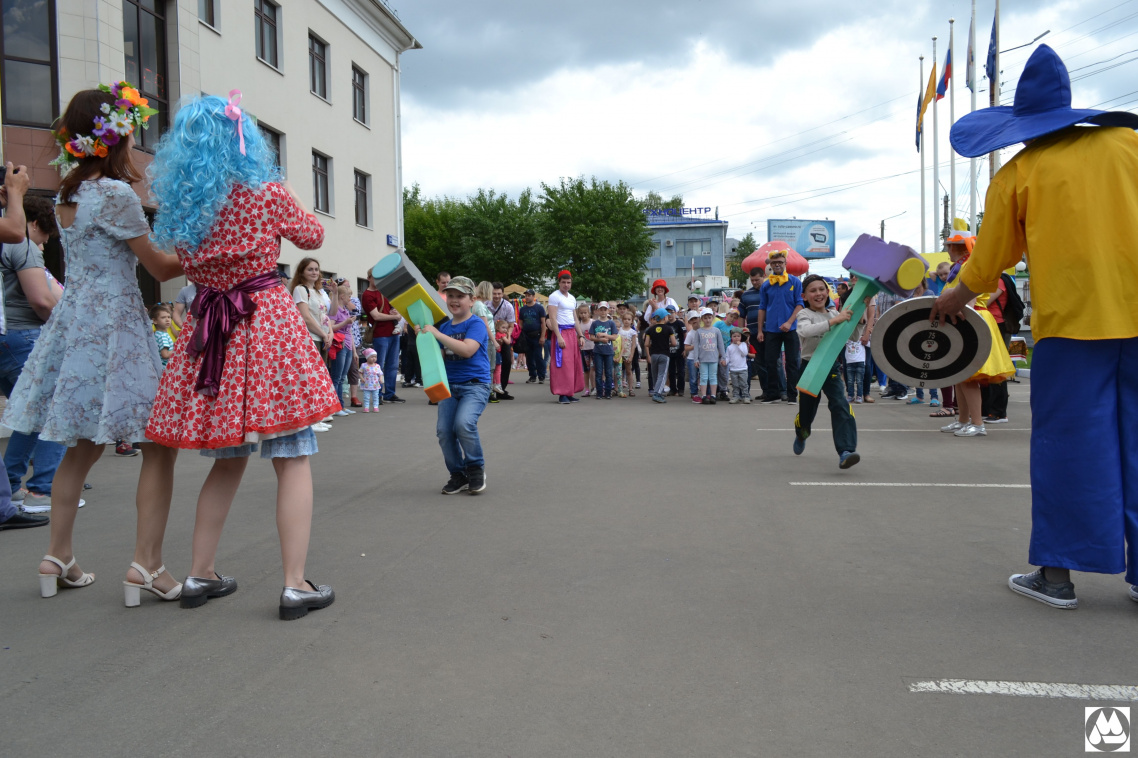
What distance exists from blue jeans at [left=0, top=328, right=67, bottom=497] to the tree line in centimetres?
4708

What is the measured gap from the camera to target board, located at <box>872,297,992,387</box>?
19.6ft

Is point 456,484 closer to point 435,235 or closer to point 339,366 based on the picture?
point 339,366

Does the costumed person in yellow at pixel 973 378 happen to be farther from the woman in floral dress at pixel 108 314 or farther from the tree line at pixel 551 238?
the tree line at pixel 551 238

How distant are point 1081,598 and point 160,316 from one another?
929cm

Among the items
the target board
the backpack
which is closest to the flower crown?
the target board

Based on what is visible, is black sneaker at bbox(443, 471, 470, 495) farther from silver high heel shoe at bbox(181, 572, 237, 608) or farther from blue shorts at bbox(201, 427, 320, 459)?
blue shorts at bbox(201, 427, 320, 459)

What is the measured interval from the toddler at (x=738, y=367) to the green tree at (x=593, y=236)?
38.8m

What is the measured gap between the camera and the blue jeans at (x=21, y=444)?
18.7 ft

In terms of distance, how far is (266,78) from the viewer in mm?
21156

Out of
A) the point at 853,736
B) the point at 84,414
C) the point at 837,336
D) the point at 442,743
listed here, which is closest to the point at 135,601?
the point at 84,414

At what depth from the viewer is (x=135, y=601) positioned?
3762 millimetres

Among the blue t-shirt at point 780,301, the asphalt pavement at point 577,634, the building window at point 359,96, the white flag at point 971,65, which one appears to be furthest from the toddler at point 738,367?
the white flag at point 971,65

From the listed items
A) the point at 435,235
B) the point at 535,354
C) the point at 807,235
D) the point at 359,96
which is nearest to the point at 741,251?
the point at 807,235

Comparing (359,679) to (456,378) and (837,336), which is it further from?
(837,336)
